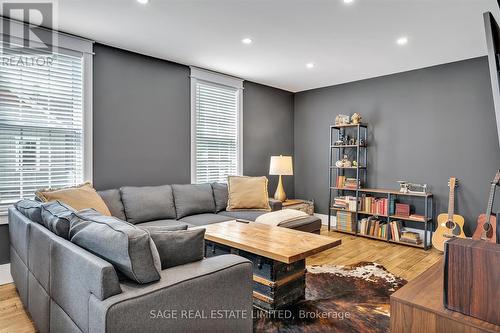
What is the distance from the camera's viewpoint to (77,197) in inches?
117

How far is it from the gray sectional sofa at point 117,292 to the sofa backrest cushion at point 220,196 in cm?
229

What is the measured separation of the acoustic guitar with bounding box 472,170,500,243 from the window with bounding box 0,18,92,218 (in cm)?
418

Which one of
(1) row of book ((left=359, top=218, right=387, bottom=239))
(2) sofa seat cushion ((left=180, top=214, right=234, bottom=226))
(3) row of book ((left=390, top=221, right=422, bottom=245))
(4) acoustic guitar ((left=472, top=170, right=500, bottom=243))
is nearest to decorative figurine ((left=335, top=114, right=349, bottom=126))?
(1) row of book ((left=359, top=218, right=387, bottom=239))

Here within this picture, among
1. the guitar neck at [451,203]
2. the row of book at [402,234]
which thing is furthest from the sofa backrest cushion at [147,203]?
the guitar neck at [451,203]

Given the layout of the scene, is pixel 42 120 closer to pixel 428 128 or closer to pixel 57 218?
pixel 57 218

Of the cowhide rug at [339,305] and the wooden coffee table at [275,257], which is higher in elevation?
the wooden coffee table at [275,257]

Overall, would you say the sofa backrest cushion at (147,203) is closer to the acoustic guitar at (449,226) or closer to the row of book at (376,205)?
the row of book at (376,205)

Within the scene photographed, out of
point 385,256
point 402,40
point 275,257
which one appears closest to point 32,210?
point 275,257

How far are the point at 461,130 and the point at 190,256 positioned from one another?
4148mm

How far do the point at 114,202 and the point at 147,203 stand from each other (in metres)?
0.36

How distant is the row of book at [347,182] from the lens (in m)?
4.92

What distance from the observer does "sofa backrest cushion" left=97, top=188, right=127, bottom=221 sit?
3373 millimetres

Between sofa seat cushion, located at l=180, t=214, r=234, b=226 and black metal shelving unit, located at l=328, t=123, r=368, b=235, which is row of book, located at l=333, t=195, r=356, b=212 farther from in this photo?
sofa seat cushion, located at l=180, t=214, r=234, b=226

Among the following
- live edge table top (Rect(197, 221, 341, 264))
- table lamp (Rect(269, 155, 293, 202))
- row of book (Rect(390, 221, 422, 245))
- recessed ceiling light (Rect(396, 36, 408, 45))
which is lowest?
row of book (Rect(390, 221, 422, 245))
